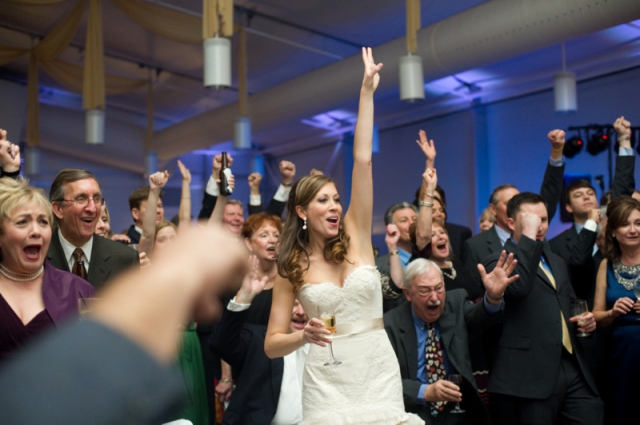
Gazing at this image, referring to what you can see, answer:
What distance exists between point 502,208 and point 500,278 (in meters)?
1.21

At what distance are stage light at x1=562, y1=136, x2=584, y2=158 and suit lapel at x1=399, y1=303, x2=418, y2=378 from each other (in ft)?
17.2

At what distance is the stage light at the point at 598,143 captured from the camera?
7.57 meters

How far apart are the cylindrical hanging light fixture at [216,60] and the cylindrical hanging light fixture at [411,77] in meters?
1.59

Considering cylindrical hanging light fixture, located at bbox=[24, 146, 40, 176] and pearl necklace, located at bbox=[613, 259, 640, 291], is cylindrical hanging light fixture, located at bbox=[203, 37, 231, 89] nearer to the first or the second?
pearl necklace, located at bbox=[613, 259, 640, 291]

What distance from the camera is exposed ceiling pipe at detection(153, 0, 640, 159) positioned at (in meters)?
5.62

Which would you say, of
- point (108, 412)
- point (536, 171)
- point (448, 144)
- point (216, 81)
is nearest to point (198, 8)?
point (216, 81)

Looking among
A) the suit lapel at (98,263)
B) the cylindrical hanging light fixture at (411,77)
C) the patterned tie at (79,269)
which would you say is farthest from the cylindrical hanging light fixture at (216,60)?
the patterned tie at (79,269)

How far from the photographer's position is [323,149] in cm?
1310

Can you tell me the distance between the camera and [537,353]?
3465mm

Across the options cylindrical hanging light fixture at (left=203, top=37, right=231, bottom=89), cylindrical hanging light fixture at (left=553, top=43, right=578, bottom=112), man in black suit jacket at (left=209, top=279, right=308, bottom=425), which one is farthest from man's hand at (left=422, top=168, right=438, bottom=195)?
cylindrical hanging light fixture at (left=553, top=43, right=578, bottom=112)

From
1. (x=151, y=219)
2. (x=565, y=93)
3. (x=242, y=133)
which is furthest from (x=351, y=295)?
(x=242, y=133)

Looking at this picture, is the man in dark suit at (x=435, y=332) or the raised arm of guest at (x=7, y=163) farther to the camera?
the man in dark suit at (x=435, y=332)

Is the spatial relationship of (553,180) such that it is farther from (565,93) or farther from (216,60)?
(216,60)

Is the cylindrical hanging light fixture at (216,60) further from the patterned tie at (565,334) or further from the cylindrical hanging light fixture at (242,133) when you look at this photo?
the patterned tie at (565,334)
